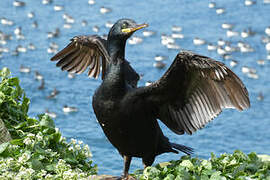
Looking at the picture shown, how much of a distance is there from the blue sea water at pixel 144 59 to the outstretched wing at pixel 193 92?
410 centimetres

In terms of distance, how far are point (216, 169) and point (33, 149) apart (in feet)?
5.59

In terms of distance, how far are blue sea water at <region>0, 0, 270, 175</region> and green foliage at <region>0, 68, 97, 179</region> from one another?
3.40m

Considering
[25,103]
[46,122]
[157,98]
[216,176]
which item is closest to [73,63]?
[25,103]

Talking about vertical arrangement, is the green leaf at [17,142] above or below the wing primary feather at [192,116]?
below

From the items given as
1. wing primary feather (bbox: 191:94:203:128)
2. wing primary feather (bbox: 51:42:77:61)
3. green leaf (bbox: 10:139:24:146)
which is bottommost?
green leaf (bbox: 10:139:24:146)

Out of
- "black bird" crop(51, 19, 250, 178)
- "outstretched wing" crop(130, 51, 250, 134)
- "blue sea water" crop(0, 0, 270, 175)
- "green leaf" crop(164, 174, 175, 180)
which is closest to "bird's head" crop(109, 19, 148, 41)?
"black bird" crop(51, 19, 250, 178)

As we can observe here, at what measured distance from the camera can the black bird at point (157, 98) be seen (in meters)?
5.05

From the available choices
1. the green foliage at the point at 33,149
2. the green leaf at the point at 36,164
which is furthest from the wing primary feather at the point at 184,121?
the green leaf at the point at 36,164

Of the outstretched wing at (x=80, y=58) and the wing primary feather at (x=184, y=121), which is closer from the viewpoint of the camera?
the wing primary feather at (x=184, y=121)

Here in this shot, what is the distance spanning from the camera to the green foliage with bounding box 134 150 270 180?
4.92m

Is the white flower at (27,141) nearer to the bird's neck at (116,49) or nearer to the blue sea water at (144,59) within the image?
the bird's neck at (116,49)

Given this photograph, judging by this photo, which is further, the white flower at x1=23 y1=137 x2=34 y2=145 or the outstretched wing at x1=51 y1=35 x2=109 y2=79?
the outstretched wing at x1=51 y1=35 x2=109 y2=79

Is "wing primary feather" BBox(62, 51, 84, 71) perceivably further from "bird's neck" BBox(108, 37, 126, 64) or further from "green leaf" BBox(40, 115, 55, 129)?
"bird's neck" BBox(108, 37, 126, 64)

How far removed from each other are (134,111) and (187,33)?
10.2 meters
